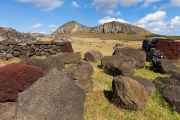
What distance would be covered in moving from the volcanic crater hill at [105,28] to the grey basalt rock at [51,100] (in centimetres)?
10590

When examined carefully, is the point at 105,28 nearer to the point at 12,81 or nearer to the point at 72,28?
the point at 72,28

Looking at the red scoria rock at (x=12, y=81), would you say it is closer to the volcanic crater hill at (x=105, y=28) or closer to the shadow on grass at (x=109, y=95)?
the shadow on grass at (x=109, y=95)

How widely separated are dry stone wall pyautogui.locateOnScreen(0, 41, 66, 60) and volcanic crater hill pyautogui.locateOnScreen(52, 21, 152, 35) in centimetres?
9278

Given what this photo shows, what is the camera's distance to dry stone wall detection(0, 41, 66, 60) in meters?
14.4

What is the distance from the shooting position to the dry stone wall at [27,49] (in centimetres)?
1439

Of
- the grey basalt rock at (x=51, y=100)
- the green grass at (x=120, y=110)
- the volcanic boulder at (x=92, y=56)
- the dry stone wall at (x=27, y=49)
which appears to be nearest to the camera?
the grey basalt rock at (x=51, y=100)

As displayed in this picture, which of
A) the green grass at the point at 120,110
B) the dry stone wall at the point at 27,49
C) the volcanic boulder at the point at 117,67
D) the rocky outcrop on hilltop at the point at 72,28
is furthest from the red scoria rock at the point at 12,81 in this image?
the rocky outcrop on hilltop at the point at 72,28

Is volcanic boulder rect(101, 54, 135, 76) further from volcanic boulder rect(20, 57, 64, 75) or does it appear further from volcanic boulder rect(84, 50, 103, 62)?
volcanic boulder rect(20, 57, 64, 75)

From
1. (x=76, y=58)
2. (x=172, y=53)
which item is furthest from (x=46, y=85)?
(x=172, y=53)

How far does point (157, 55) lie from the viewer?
16.6 metres

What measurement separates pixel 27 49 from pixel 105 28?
116690 millimetres

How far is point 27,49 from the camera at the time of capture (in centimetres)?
1564

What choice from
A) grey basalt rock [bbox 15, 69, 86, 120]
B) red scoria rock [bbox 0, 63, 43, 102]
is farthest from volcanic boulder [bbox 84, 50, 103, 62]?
grey basalt rock [bbox 15, 69, 86, 120]

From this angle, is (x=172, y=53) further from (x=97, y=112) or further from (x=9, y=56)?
(x=9, y=56)
